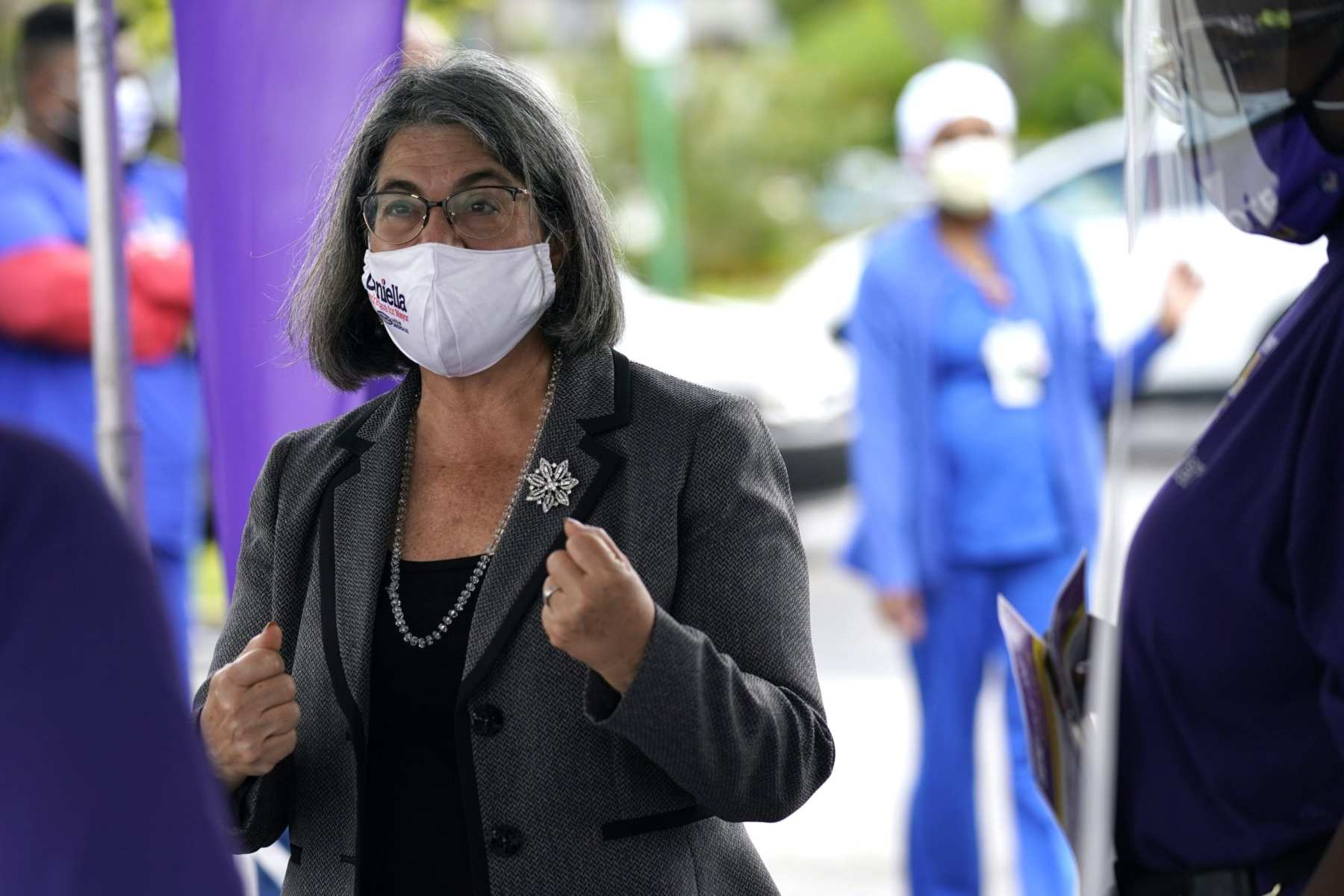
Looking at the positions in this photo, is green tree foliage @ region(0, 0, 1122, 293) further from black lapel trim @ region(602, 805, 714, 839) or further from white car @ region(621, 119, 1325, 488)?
black lapel trim @ region(602, 805, 714, 839)

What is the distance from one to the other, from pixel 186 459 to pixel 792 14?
27415 millimetres

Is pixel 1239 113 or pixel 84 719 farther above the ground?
pixel 1239 113

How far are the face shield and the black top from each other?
90 cm

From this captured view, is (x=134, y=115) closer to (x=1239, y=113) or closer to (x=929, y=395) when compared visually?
(x=929, y=395)

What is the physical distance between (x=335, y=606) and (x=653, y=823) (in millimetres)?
456

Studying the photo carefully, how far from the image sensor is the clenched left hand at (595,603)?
1700 mm

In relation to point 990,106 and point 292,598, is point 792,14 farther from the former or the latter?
point 292,598

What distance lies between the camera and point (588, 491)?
1999 mm

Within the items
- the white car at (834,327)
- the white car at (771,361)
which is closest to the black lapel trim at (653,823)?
the white car at (834,327)

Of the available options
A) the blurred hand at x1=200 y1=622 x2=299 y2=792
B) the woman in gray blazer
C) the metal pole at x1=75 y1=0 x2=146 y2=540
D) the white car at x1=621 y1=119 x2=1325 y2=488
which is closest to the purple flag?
the metal pole at x1=75 y1=0 x2=146 y2=540

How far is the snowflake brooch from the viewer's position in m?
2.00

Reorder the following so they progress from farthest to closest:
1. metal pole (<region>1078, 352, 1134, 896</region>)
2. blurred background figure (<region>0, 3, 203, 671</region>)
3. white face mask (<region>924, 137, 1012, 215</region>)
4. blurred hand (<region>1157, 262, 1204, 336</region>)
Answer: white face mask (<region>924, 137, 1012, 215</region>) → blurred background figure (<region>0, 3, 203, 671</region>) → blurred hand (<region>1157, 262, 1204, 336</region>) → metal pole (<region>1078, 352, 1134, 896</region>)

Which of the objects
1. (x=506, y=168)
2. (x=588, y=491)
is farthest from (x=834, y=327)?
(x=588, y=491)

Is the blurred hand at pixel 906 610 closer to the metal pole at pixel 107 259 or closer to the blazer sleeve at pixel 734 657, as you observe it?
the metal pole at pixel 107 259
